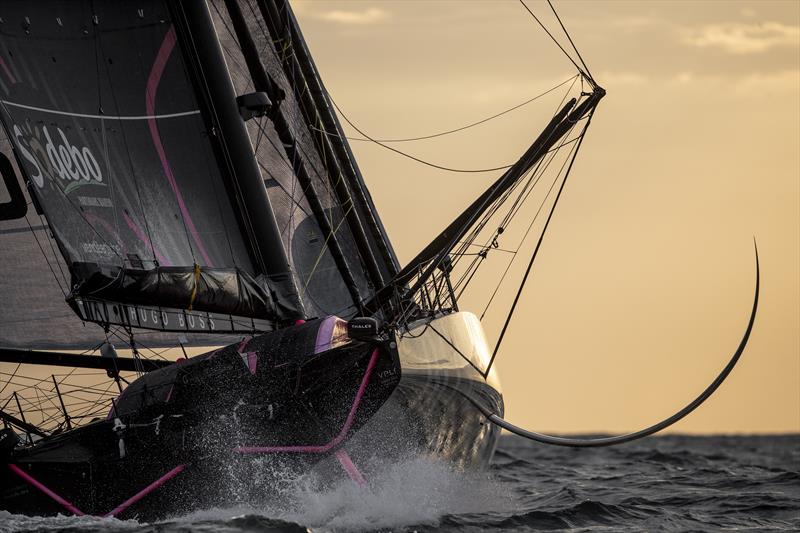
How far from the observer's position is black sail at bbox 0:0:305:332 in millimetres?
12398

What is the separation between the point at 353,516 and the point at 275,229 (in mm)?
3349

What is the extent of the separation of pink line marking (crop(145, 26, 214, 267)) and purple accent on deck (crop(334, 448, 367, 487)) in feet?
9.82

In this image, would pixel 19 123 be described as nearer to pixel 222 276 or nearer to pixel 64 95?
pixel 64 95

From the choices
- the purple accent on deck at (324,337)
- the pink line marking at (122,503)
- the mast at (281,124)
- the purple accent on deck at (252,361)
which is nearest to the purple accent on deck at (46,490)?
the pink line marking at (122,503)

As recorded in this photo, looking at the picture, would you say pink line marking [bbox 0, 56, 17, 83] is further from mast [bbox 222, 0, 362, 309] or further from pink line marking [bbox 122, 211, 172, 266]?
mast [bbox 222, 0, 362, 309]

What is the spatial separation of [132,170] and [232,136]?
1035 mm

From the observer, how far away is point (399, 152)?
14961 mm

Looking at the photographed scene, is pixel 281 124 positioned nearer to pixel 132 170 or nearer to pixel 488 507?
pixel 132 170

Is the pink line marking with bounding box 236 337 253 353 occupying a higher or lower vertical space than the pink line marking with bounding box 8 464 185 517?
higher

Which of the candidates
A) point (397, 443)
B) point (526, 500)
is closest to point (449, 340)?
point (397, 443)


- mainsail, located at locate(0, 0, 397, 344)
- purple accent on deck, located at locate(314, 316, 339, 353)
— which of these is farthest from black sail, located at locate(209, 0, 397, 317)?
purple accent on deck, located at locate(314, 316, 339, 353)

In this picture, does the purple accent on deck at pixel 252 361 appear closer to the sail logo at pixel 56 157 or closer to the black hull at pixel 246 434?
the black hull at pixel 246 434

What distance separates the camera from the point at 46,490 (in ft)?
39.3

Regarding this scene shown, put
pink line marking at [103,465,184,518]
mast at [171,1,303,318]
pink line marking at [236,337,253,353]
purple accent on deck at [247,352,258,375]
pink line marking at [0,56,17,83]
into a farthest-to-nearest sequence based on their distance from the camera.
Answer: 1. mast at [171,1,303,318]
2. pink line marking at [0,56,17,83]
3. pink line marking at [236,337,253,353]
4. purple accent on deck at [247,352,258,375]
5. pink line marking at [103,465,184,518]
